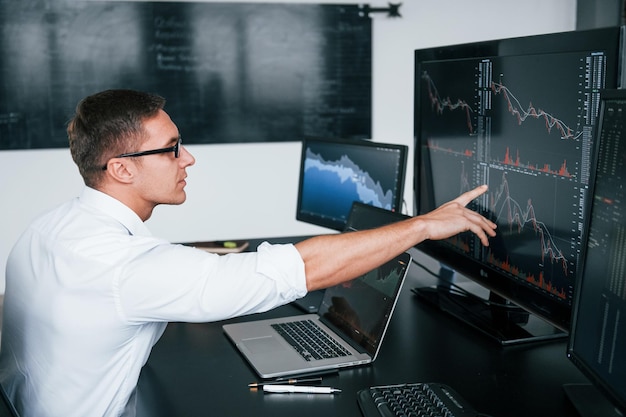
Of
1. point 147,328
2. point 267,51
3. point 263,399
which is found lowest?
point 263,399

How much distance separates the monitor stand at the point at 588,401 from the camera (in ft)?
3.97

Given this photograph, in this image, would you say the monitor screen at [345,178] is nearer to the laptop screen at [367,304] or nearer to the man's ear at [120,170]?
the laptop screen at [367,304]

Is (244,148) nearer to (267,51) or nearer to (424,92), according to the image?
(267,51)

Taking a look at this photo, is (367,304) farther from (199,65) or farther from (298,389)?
(199,65)

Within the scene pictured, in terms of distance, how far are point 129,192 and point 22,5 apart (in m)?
3.11

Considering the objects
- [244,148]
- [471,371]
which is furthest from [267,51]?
[471,371]

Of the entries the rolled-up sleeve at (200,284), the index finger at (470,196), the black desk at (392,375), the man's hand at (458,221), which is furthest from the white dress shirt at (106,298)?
the index finger at (470,196)

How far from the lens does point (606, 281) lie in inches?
42.5

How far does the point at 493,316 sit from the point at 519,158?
1.40 ft

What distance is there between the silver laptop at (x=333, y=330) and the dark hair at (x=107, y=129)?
1.67 ft

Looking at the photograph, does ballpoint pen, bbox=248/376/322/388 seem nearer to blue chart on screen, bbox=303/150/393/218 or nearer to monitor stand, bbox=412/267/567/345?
monitor stand, bbox=412/267/567/345

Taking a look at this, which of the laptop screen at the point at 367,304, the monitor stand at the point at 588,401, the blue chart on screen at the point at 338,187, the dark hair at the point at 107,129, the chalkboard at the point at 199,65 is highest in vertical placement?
the chalkboard at the point at 199,65

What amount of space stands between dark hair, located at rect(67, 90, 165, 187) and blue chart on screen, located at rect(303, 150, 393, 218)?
86cm

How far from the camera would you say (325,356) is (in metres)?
1.53
